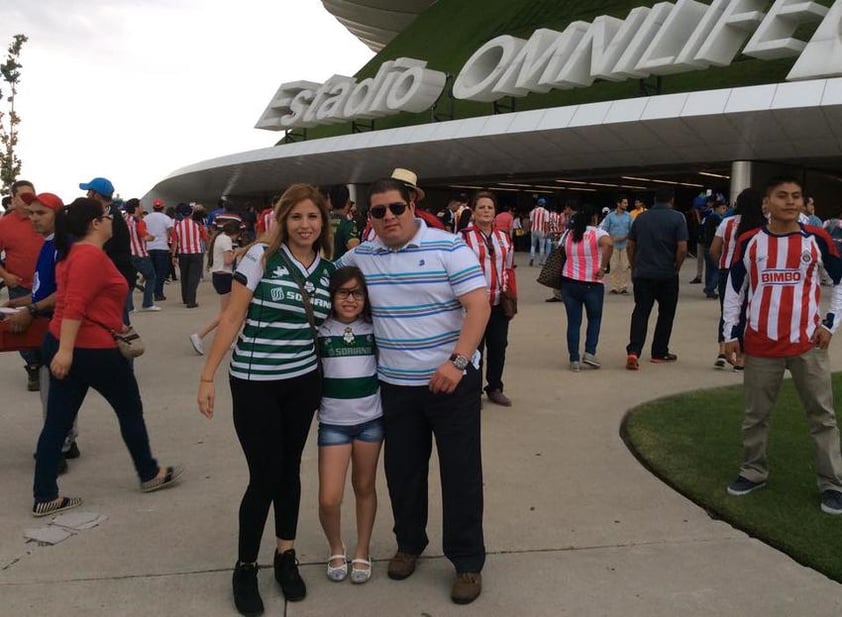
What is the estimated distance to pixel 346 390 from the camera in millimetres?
3285

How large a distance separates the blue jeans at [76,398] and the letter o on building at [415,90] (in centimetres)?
2647

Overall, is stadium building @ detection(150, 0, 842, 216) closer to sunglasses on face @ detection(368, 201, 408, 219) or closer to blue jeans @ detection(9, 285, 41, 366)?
blue jeans @ detection(9, 285, 41, 366)

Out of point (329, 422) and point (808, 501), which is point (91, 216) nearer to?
point (329, 422)

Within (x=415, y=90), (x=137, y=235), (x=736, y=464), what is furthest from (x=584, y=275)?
(x=415, y=90)

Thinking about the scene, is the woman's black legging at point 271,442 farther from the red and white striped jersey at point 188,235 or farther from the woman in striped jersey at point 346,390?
the red and white striped jersey at point 188,235

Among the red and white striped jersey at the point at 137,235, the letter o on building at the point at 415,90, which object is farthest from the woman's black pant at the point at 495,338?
the letter o on building at the point at 415,90

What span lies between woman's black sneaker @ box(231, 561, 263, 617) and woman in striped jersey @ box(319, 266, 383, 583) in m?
0.39

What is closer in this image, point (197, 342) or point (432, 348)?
point (432, 348)

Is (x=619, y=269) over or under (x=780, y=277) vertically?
under

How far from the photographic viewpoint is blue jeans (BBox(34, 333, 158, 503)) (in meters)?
4.15

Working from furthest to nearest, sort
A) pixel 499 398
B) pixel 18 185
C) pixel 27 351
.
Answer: pixel 27 351 < pixel 499 398 < pixel 18 185

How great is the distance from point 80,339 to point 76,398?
0.36 metres

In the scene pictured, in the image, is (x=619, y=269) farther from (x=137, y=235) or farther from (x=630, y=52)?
(x=630, y=52)

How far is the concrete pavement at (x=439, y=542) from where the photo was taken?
3186mm
